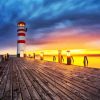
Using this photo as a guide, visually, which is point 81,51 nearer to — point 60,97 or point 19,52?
point 60,97

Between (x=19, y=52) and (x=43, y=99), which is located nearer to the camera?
(x=43, y=99)

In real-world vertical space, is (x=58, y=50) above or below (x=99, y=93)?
above

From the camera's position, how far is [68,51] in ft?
49.6

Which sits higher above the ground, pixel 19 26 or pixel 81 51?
pixel 19 26

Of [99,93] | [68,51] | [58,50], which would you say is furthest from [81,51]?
[99,93]

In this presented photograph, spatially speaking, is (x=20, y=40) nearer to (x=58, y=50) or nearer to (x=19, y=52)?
(x=19, y=52)

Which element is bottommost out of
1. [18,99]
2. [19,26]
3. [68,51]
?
[18,99]

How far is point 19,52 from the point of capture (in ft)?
133

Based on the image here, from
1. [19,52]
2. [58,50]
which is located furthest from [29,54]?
[58,50]

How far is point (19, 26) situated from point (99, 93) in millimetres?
37456

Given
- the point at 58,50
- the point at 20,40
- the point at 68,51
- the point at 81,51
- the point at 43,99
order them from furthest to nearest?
the point at 20,40
the point at 58,50
the point at 81,51
the point at 68,51
the point at 43,99

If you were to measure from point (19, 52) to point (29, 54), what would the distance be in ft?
8.44

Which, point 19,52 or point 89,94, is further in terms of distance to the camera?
point 19,52

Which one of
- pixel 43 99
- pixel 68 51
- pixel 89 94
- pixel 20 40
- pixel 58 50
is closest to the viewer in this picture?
pixel 43 99
